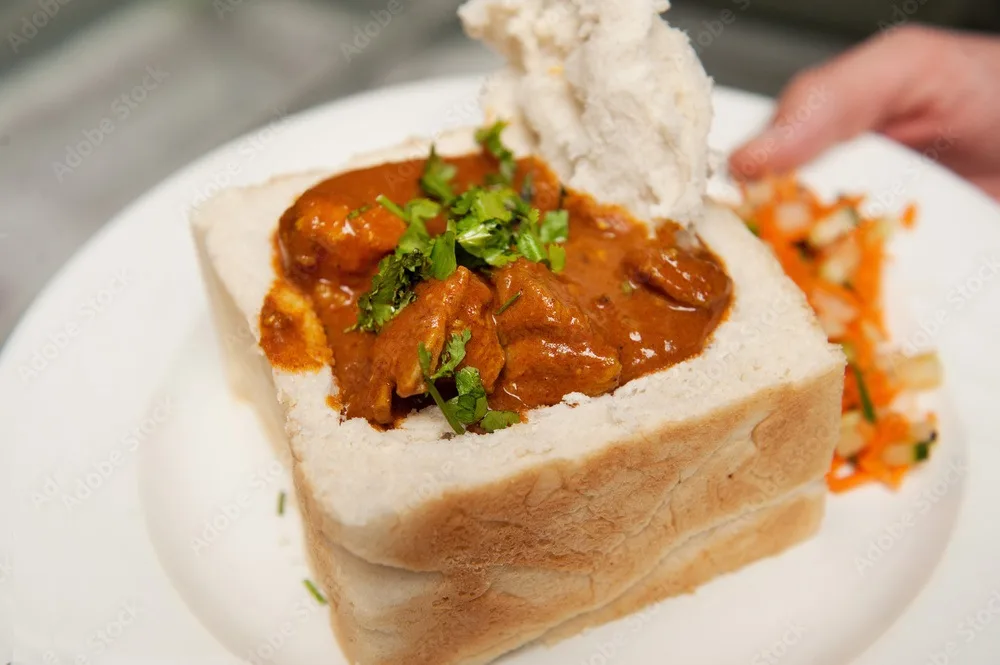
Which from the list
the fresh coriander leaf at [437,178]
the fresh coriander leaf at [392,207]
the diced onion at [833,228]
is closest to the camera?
the fresh coriander leaf at [392,207]

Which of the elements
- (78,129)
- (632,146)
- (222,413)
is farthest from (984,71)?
(78,129)

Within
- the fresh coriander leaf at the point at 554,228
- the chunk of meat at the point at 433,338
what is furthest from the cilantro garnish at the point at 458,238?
the chunk of meat at the point at 433,338

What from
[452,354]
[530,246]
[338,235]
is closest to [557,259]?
[530,246]

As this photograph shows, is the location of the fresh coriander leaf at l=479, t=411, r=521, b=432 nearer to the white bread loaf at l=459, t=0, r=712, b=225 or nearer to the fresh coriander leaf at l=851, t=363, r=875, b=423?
the white bread loaf at l=459, t=0, r=712, b=225

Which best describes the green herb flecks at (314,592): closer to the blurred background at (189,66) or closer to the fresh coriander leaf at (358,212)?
the fresh coriander leaf at (358,212)

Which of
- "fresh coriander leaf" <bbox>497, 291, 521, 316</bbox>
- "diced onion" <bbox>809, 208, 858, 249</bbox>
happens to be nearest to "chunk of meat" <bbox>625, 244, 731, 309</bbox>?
"fresh coriander leaf" <bbox>497, 291, 521, 316</bbox>

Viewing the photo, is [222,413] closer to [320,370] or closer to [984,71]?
[320,370]
